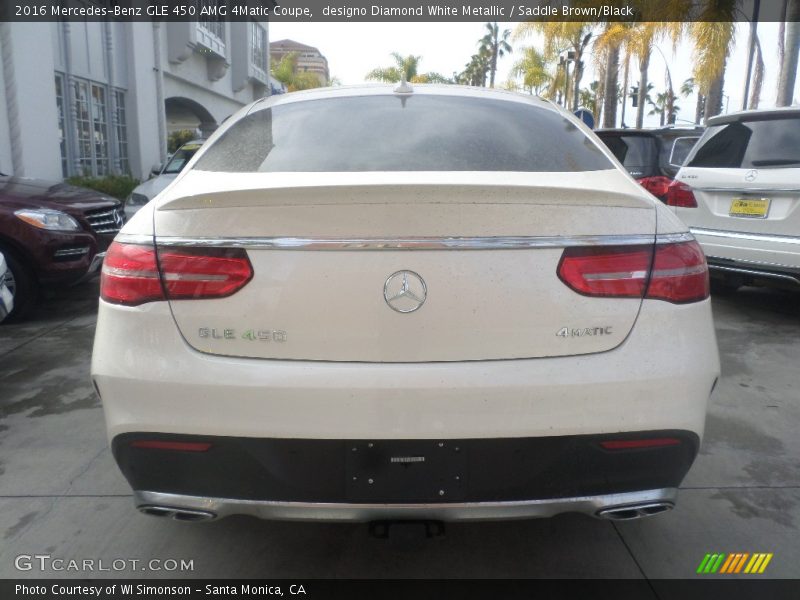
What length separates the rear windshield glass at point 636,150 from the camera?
7.89m

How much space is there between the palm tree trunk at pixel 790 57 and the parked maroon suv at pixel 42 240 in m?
13.6

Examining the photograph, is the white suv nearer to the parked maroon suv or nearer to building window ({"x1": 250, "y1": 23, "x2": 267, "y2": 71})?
the parked maroon suv

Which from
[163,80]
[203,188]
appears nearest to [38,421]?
[203,188]

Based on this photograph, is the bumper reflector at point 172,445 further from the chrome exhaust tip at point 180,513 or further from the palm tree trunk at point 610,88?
the palm tree trunk at point 610,88

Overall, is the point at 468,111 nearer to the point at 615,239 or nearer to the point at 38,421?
the point at 615,239

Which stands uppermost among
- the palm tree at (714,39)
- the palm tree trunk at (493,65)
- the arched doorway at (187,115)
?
the palm tree trunk at (493,65)

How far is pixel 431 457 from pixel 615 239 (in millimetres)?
778

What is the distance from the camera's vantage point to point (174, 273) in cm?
203

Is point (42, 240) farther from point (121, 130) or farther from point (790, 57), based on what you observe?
point (790, 57)

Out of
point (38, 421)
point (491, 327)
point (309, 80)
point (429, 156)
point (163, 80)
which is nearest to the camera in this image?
point (491, 327)

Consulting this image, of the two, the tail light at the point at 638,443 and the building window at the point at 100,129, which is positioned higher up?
the building window at the point at 100,129

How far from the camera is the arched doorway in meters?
25.1

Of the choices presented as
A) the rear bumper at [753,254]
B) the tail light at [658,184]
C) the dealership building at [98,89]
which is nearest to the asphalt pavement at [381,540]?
the rear bumper at [753,254]

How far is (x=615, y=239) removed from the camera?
2021 mm
